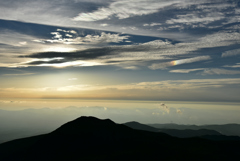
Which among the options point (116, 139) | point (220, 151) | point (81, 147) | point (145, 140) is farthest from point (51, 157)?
point (220, 151)

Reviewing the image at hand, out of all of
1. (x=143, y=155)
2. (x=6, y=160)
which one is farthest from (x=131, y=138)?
(x=6, y=160)

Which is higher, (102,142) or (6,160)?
(102,142)

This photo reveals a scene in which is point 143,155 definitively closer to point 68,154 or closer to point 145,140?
point 145,140

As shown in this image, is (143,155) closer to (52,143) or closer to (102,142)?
(102,142)

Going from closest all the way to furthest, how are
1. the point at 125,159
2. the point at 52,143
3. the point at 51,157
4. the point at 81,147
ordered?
the point at 125,159 < the point at 51,157 < the point at 81,147 < the point at 52,143

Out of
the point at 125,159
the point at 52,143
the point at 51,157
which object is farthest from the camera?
the point at 52,143

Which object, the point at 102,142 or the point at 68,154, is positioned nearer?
the point at 68,154

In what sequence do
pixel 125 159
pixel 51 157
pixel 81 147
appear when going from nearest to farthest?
pixel 125 159, pixel 51 157, pixel 81 147

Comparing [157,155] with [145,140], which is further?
[145,140]

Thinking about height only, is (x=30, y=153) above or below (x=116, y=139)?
below
